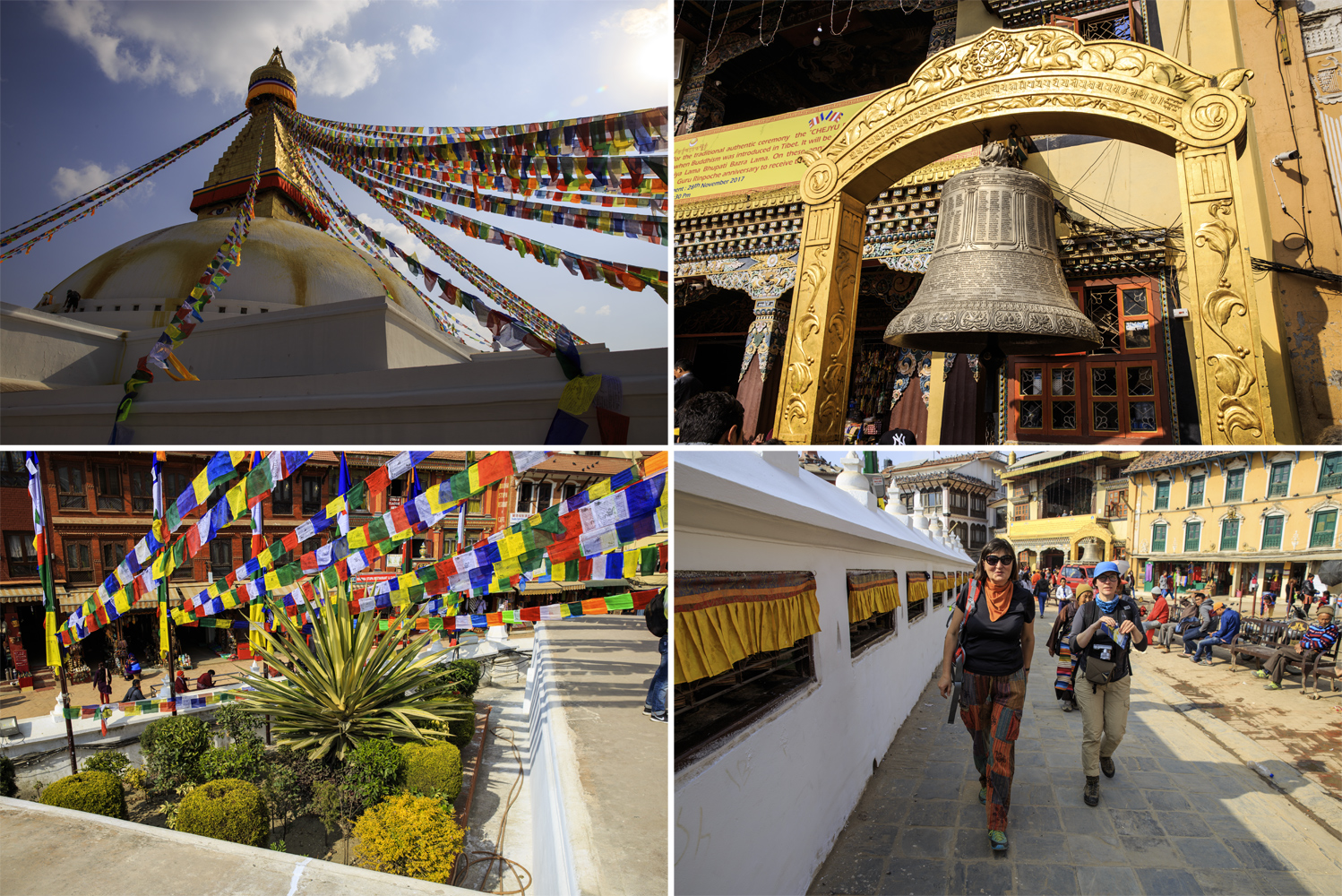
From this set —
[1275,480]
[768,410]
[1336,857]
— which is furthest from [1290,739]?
[768,410]

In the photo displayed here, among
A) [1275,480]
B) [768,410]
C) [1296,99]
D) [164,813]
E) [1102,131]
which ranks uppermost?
[1296,99]

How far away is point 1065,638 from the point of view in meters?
3.31

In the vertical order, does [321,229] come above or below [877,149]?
above

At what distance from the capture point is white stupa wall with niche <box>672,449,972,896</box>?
6.49ft

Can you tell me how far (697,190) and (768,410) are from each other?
199cm

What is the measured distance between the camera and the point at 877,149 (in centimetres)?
303

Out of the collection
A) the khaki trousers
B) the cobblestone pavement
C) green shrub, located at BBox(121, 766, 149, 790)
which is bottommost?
green shrub, located at BBox(121, 766, 149, 790)

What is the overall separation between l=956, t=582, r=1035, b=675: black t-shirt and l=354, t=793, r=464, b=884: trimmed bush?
133 inches

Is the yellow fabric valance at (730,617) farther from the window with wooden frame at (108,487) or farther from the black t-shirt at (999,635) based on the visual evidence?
the window with wooden frame at (108,487)

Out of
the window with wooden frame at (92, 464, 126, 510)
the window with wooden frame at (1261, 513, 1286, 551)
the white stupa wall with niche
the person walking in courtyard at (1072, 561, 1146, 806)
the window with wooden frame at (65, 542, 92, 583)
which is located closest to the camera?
the white stupa wall with niche

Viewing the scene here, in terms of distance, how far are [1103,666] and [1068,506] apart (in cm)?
72

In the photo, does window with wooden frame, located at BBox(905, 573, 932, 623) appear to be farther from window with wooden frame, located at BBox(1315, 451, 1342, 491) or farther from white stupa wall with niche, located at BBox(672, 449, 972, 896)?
window with wooden frame, located at BBox(1315, 451, 1342, 491)

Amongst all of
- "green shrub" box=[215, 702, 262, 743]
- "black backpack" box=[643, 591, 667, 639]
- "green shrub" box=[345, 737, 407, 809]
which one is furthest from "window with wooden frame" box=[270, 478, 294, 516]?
"black backpack" box=[643, 591, 667, 639]

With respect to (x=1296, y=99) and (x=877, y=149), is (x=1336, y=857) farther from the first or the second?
(x=1296, y=99)
